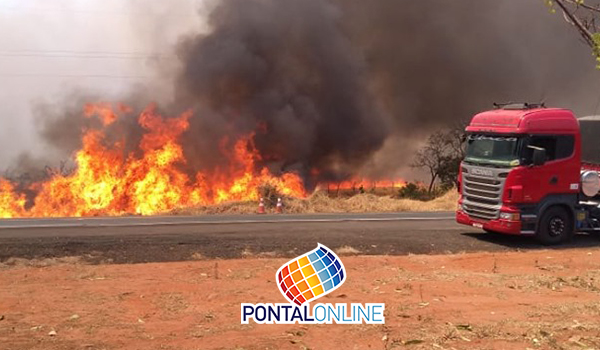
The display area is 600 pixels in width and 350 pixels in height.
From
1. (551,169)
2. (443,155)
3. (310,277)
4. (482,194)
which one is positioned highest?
(551,169)

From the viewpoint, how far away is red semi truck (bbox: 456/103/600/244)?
11375 millimetres

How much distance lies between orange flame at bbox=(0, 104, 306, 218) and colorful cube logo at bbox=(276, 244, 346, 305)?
14.5 metres

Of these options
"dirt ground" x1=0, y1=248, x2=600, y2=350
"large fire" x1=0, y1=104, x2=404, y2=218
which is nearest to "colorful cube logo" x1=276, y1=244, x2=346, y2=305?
"dirt ground" x1=0, y1=248, x2=600, y2=350

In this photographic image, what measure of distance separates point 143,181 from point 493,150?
61.1ft

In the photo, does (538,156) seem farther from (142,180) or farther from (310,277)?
(142,180)

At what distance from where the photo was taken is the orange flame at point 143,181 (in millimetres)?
25422

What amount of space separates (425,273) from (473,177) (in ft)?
12.9

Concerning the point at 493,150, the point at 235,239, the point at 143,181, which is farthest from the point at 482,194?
the point at 143,181

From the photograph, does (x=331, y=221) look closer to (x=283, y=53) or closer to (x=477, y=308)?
(x=477, y=308)

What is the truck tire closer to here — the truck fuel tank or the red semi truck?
the red semi truck

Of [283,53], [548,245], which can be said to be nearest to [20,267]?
[548,245]

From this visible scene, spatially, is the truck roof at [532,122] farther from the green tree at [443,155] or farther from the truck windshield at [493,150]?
the green tree at [443,155]

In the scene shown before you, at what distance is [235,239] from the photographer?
12320 millimetres

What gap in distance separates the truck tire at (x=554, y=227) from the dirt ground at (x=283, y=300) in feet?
4.62
